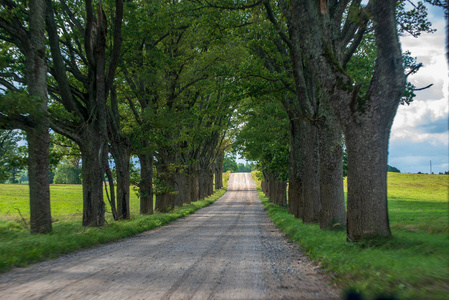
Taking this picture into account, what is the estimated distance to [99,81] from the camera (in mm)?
13273

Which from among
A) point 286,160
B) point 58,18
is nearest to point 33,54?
point 58,18

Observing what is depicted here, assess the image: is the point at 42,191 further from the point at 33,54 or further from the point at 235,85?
the point at 235,85

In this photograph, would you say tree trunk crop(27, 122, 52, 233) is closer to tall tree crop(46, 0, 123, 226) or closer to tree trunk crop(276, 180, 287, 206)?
tall tree crop(46, 0, 123, 226)

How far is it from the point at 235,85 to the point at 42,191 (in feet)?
25.2

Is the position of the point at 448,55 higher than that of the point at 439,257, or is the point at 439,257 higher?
the point at 448,55

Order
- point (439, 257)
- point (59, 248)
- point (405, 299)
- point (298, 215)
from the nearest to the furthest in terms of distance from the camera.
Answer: point (405, 299), point (439, 257), point (59, 248), point (298, 215)

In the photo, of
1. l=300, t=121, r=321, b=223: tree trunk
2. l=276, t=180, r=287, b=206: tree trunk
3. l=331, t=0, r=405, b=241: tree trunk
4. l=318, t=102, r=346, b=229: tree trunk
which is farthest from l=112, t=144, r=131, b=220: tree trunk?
l=276, t=180, r=287, b=206: tree trunk

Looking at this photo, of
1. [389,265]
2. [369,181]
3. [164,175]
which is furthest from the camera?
[164,175]

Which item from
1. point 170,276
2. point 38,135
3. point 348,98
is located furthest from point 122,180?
point 348,98

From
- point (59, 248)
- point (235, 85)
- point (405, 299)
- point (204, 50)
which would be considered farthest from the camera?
point (204, 50)

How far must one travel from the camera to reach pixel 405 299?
377 cm

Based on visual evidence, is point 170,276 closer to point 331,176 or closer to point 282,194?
point 331,176

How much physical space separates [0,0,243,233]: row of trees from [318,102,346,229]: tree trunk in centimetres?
413

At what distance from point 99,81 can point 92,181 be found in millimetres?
3941
